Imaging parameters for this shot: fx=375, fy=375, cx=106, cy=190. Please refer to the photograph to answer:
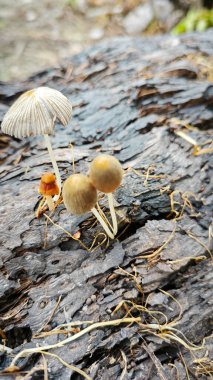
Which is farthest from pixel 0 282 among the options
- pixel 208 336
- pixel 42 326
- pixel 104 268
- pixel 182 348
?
pixel 208 336

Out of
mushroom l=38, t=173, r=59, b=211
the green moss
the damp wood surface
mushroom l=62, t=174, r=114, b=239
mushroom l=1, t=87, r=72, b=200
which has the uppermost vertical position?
mushroom l=1, t=87, r=72, b=200

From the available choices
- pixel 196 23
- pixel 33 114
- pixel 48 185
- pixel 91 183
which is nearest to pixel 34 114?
pixel 33 114

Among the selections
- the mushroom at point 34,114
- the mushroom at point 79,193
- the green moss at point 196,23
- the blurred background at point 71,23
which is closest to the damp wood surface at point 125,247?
the mushroom at point 79,193

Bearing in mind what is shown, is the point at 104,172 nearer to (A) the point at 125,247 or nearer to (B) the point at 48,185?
(B) the point at 48,185

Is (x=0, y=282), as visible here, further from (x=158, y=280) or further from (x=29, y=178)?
(x=158, y=280)

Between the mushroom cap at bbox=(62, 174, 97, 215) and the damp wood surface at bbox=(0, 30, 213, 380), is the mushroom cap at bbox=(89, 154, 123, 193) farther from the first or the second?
the damp wood surface at bbox=(0, 30, 213, 380)

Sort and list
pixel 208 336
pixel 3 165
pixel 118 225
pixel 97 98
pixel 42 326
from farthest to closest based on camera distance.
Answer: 1. pixel 97 98
2. pixel 3 165
3. pixel 118 225
4. pixel 208 336
5. pixel 42 326

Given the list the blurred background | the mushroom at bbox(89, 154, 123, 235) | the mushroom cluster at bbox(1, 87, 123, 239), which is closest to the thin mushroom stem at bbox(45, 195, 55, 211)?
the mushroom cluster at bbox(1, 87, 123, 239)
